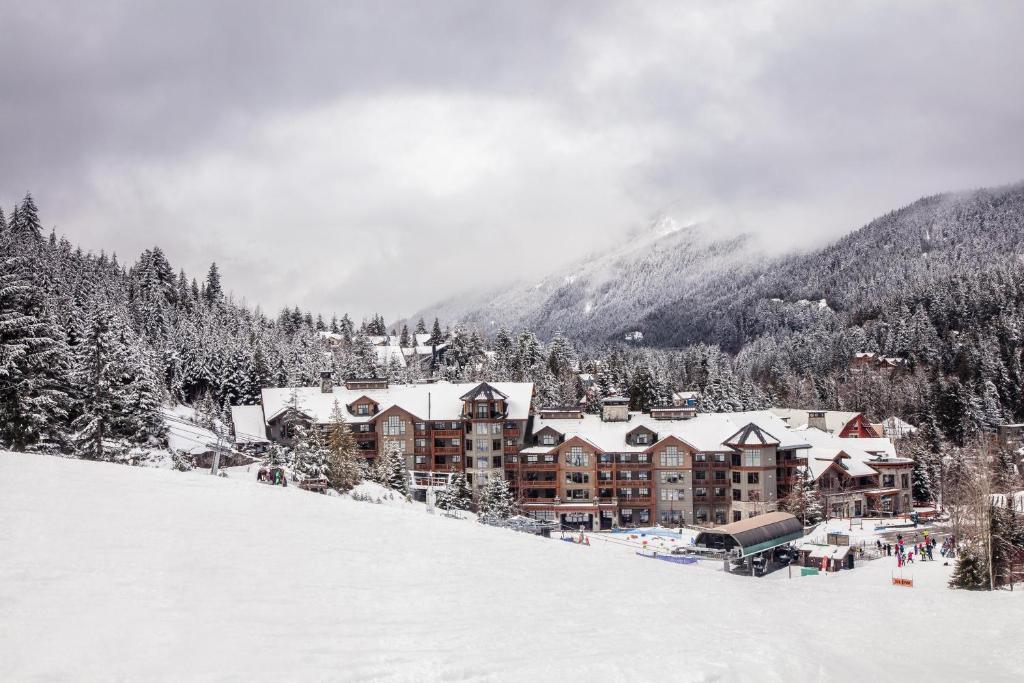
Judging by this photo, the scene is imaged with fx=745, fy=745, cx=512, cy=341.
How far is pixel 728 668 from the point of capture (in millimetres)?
14344

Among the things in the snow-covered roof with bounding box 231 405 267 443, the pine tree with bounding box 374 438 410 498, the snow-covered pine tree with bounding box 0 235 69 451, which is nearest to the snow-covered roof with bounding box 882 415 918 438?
the pine tree with bounding box 374 438 410 498

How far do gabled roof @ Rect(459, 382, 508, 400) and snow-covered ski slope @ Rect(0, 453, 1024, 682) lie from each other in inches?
1821

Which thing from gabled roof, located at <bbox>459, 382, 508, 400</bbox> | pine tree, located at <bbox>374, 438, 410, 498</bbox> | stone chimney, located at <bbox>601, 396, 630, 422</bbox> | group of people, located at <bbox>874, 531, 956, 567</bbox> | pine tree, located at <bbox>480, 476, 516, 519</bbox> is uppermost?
gabled roof, located at <bbox>459, 382, 508, 400</bbox>

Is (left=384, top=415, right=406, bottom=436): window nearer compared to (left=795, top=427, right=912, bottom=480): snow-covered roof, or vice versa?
(left=795, top=427, right=912, bottom=480): snow-covered roof

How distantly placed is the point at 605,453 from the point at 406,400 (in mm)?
21063

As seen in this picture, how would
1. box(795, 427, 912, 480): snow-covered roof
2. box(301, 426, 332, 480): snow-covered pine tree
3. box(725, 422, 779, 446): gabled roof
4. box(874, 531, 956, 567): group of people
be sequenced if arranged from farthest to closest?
box(795, 427, 912, 480): snow-covered roof < box(725, 422, 779, 446): gabled roof < box(874, 531, 956, 567): group of people < box(301, 426, 332, 480): snow-covered pine tree

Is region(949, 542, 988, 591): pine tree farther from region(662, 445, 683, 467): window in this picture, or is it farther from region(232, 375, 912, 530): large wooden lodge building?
region(662, 445, 683, 467): window

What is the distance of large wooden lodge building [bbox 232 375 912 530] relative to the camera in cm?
6888

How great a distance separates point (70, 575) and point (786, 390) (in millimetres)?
151809

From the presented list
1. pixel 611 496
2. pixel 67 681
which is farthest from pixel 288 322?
pixel 67 681

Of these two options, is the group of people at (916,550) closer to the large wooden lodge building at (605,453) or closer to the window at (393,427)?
the large wooden lodge building at (605,453)

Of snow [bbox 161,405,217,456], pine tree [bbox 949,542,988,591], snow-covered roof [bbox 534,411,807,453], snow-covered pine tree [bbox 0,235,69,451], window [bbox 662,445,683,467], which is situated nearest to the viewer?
pine tree [bbox 949,542,988,591]

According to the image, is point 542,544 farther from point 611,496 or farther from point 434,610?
point 611,496

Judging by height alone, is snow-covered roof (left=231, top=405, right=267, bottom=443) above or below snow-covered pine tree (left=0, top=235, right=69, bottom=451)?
below
